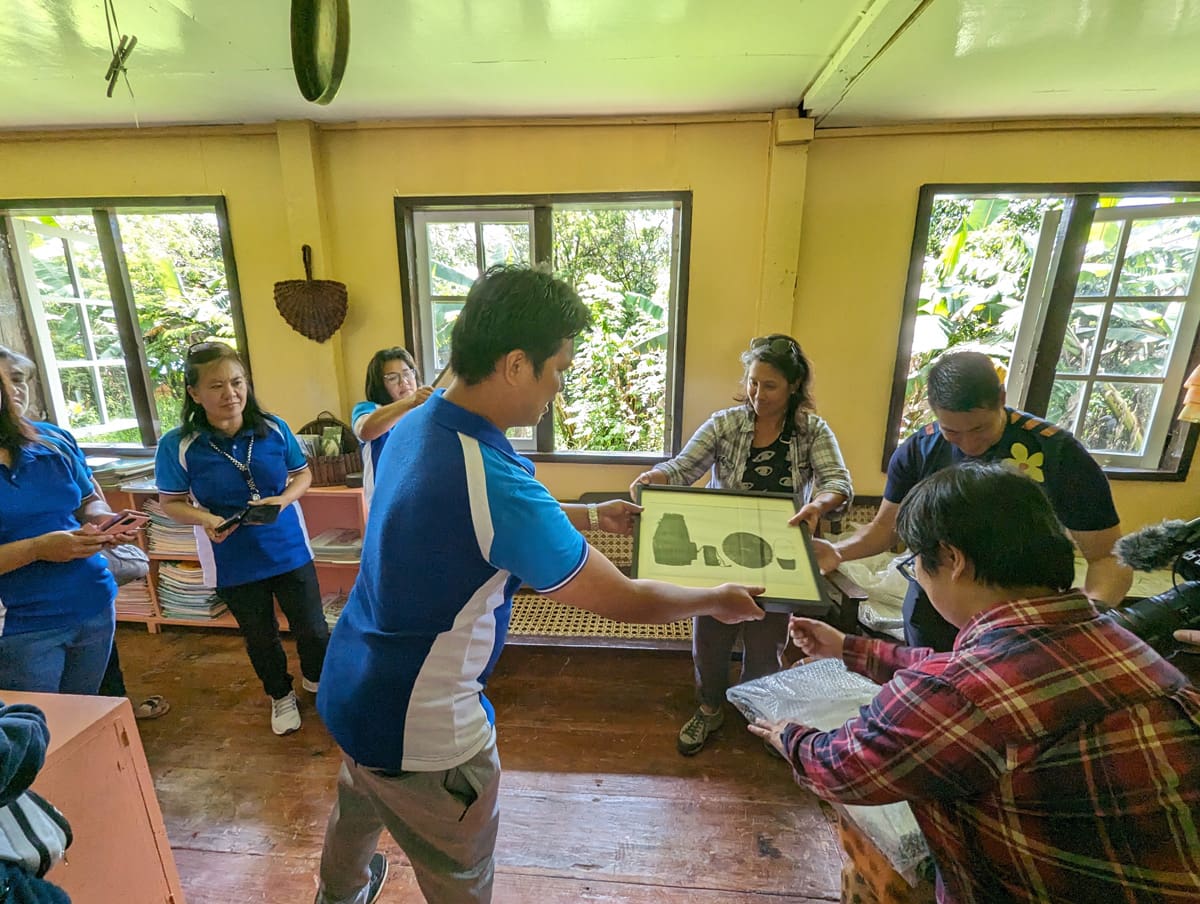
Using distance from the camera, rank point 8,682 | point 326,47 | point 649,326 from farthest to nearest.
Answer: point 649,326, point 8,682, point 326,47

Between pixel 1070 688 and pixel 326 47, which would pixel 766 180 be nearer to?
pixel 326 47

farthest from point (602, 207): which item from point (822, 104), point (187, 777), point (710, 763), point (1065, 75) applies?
point (187, 777)

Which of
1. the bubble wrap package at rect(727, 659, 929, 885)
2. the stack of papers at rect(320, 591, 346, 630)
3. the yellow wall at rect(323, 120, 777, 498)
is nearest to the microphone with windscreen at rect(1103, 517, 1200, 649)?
the bubble wrap package at rect(727, 659, 929, 885)

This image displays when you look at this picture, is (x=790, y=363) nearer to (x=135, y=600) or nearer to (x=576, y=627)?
(x=576, y=627)

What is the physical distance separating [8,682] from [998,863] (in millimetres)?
2242

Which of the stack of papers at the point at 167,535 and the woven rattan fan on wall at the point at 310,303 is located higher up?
the woven rattan fan on wall at the point at 310,303

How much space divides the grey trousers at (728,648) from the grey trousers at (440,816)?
110 centimetres

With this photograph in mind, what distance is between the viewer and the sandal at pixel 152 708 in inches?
82.8

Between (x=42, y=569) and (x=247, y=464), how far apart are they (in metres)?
0.57

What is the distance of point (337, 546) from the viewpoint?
8.35ft

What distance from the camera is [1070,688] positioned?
653mm

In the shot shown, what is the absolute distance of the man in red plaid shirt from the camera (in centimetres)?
64

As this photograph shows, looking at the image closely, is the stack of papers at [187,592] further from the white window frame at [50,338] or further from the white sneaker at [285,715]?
the white window frame at [50,338]

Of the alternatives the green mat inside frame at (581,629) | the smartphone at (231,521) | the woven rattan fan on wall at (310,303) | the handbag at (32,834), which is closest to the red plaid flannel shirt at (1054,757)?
the handbag at (32,834)
